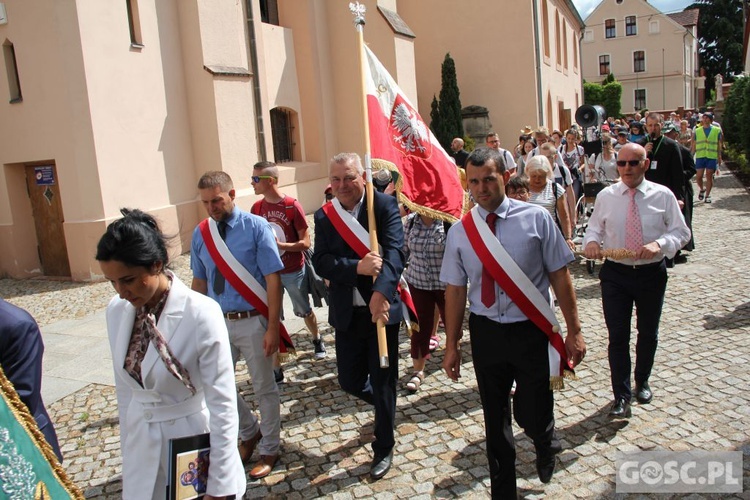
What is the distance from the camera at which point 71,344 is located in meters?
7.95

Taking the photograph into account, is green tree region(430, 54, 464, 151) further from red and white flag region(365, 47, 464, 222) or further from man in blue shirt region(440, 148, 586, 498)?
man in blue shirt region(440, 148, 586, 498)

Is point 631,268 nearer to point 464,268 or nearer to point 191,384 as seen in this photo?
point 464,268

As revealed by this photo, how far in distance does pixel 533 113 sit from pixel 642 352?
21223 millimetres

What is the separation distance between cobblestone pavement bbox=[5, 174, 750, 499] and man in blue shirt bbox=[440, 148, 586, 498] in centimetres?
47

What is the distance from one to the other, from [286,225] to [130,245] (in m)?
3.76

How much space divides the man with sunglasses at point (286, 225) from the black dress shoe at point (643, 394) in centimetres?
307

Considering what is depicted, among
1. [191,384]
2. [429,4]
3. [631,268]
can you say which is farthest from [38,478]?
[429,4]

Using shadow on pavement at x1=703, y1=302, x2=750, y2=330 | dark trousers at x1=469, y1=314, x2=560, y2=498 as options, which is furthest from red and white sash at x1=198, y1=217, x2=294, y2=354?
shadow on pavement at x1=703, y1=302, x2=750, y2=330

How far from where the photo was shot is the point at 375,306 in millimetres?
3969

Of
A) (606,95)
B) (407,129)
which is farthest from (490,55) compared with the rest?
(606,95)

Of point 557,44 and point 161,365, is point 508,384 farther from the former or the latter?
point 557,44

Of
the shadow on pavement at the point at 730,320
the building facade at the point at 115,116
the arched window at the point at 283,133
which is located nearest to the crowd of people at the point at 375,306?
the shadow on pavement at the point at 730,320

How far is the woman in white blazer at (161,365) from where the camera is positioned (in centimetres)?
241

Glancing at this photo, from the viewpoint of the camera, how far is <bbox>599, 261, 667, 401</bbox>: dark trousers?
4598 millimetres
